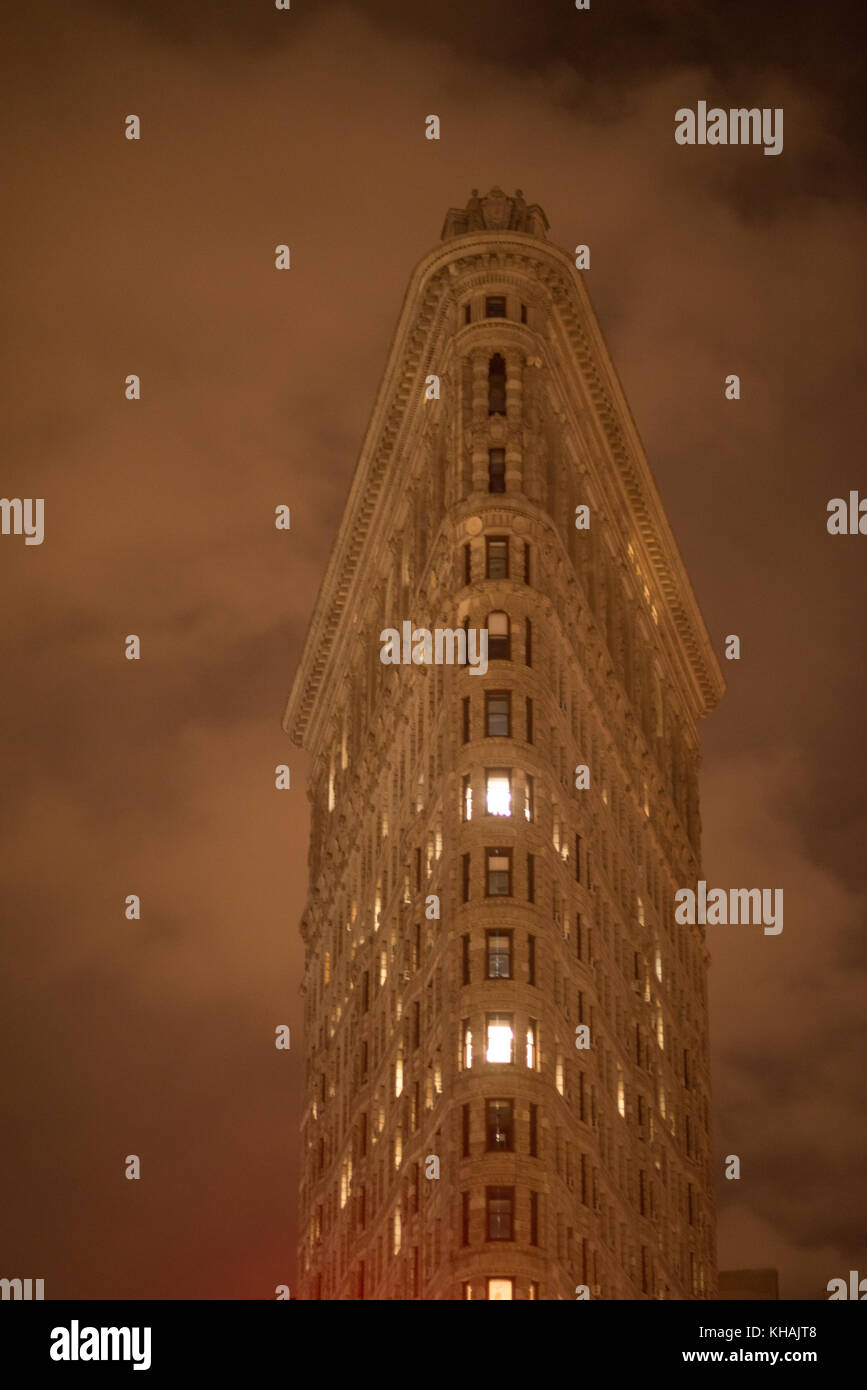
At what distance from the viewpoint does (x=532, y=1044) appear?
96.9 meters

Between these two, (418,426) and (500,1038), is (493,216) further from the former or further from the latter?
(500,1038)

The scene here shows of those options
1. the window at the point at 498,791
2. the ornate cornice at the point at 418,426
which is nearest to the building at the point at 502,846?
the window at the point at 498,791

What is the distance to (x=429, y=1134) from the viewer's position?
331 feet

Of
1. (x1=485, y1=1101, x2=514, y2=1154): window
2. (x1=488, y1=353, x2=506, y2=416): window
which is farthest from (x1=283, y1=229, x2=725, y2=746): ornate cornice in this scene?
(x1=485, y1=1101, x2=514, y2=1154): window

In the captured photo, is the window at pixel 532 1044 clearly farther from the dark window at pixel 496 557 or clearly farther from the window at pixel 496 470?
the window at pixel 496 470

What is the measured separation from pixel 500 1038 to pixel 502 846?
921 centimetres

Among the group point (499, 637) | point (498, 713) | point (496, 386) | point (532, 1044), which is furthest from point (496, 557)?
point (532, 1044)

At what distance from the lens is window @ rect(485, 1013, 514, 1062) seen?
316 ft

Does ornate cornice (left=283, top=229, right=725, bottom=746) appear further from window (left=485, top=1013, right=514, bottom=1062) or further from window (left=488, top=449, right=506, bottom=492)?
window (left=485, top=1013, right=514, bottom=1062)

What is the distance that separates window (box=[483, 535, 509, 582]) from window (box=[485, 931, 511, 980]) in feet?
60.0

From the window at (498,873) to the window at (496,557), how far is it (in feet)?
46.8

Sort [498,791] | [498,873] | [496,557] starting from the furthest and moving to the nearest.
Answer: [496,557], [498,791], [498,873]
